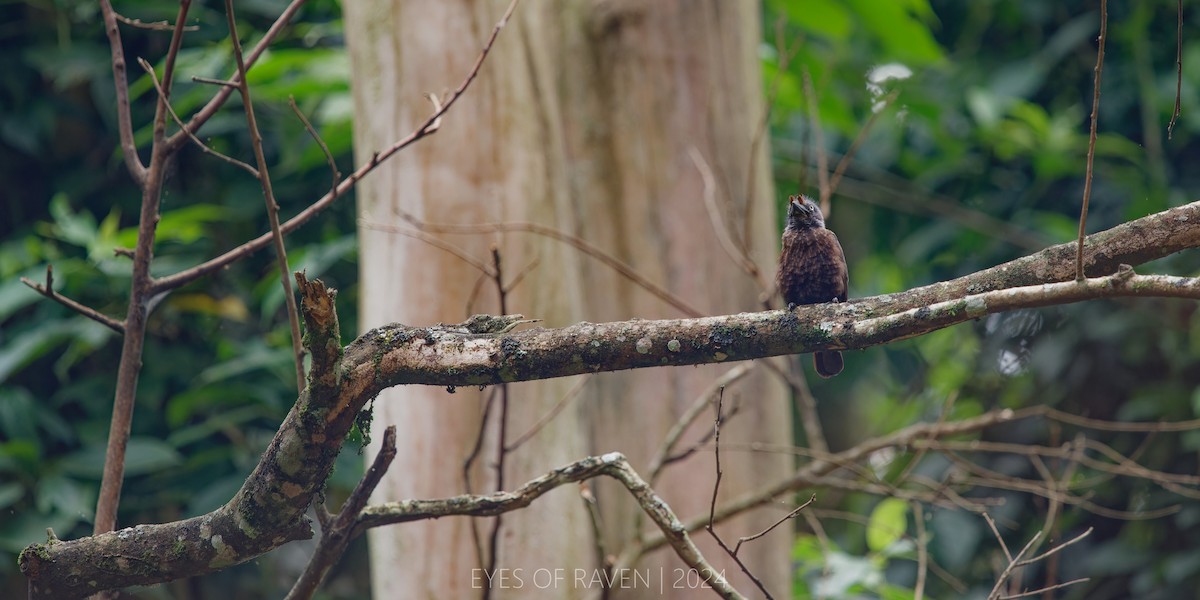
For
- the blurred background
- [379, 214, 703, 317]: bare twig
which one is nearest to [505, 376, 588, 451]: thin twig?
[379, 214, 703, 317]: bare twig

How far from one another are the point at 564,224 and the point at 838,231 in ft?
9.86

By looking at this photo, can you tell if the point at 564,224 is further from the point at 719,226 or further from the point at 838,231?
the point at 838,231

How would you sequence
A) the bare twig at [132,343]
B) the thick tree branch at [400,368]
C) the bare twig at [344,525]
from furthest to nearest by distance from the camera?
the bare twig at [132,343] → the bare twig at [344,525] → the thick tree branch at [400,368]

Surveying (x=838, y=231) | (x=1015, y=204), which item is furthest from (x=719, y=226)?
(x=838, y=231)

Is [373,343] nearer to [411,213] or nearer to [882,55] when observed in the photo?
[411,213]

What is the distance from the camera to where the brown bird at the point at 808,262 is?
9.73ft

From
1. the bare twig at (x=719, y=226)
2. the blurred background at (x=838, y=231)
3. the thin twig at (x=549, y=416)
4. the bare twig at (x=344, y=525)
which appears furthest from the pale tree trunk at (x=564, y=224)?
the bare twig at (x=344, y=525)

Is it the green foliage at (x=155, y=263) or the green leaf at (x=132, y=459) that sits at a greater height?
the green foliage at (x=155, y=263)

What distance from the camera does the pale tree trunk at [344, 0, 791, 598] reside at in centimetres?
322

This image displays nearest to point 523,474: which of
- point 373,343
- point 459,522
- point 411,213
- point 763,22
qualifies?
point 459,522

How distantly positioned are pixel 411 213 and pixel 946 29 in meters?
3.87

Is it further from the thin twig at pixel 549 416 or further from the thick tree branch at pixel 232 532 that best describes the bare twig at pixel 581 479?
the thin twig at pixel 549 416

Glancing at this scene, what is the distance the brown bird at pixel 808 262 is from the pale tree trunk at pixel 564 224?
0.72ft

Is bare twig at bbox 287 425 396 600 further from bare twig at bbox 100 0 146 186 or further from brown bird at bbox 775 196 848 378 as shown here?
brown bird at bbox 775 196 848 378
